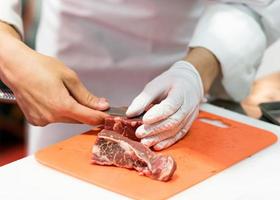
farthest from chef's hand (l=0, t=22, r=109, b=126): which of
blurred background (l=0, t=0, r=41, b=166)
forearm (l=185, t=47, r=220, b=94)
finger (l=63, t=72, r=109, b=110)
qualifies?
blurred background (l=0, t=0, r=41, b=166)

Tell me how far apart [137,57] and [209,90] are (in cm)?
17

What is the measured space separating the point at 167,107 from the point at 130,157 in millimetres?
123

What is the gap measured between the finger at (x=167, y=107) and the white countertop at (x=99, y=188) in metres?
0.13

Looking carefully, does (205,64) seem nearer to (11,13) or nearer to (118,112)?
(118,112)

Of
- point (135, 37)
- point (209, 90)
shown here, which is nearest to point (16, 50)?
point (135, 37)

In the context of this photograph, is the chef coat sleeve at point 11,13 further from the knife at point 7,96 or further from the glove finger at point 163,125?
the glove finger at point 163,125

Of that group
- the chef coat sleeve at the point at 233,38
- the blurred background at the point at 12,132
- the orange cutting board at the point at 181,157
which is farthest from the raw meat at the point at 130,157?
the blurred background at the point at 12,132

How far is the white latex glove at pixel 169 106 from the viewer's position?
3.43 feet

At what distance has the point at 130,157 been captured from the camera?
0.98 metres

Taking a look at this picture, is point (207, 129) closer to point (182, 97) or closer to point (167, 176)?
point (182, 97)

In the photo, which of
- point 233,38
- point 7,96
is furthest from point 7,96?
point 233,38

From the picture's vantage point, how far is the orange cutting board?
0.94 metres

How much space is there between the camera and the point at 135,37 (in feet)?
4.46

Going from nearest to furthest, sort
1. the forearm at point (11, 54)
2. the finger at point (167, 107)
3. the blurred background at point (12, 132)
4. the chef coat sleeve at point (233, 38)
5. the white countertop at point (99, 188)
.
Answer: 1. the white countertop at point (99, 188)
2. the finger at point (167, 107)
3. the forearm at point (11, 54)
4. the chef coat sleeve at point (233, 38)
5. the blurred background at point (12, 132)
